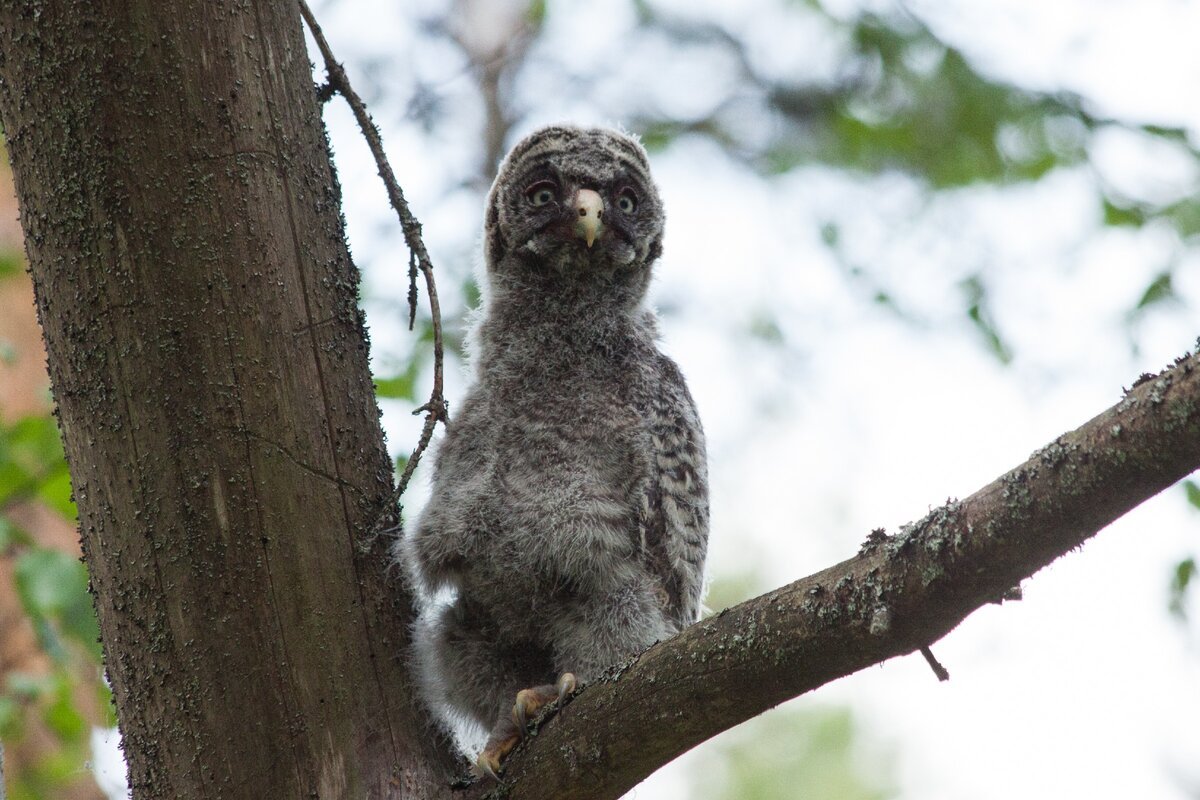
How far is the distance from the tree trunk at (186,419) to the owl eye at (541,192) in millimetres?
1397

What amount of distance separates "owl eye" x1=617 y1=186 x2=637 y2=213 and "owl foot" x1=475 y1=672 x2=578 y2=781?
1.61 m

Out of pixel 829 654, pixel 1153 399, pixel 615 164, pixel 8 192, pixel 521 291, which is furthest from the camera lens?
pixel 8 192

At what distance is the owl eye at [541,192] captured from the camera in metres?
3.49

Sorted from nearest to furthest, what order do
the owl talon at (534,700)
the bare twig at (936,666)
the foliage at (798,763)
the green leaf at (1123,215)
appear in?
the bare twig at (936,666) < the owl talon at (534,700) < the green leaf at (1123,215) < the foliage at (798,763)

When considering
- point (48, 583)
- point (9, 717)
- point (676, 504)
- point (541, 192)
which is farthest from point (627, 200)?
point (9, 717)

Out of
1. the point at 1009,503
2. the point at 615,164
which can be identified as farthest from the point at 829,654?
the point at 615,164

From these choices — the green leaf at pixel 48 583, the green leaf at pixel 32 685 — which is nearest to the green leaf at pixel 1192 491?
the green leaf at pixel 48 583

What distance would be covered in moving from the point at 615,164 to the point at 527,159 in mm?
291

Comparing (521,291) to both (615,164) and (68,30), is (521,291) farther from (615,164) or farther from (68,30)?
(68,30)

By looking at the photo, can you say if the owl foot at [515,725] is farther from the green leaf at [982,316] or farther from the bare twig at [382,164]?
the green leaf at [982,316]

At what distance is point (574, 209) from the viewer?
3342mm

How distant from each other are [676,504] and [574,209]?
99 cm

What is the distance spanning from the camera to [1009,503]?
1.54m

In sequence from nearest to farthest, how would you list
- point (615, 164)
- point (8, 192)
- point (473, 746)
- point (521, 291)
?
point (473, 746) < point (521, 291) < point (615, 164) < point (8, 192)
